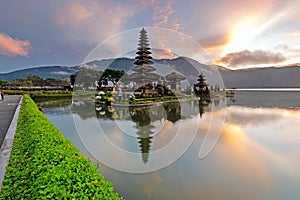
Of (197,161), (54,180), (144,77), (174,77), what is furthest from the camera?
(174,77)

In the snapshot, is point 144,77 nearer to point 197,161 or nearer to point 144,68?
point 144,68

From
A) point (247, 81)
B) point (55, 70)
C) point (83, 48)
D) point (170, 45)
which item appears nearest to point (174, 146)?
point (170, 45)

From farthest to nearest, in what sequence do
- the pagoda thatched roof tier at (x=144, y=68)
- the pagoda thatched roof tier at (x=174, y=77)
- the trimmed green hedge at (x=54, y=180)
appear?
the pagoda thatched roof tier at (x=174, y=77), the pagoda thatched roof tier at (x=144, y=68), the trimmed green hedge at (x=54, y=180)

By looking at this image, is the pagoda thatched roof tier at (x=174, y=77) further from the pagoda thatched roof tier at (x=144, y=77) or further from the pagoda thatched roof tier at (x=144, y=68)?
the pagoda thatched roof tier at (x=144, y=68)

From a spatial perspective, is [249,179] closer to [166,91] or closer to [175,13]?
[175,13]

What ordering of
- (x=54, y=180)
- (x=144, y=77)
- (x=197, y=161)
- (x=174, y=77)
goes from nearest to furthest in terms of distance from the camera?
1. (x=54, y=180)
2. (x=197, y=161)
3. (x=144, y=77)
4. (x=174, y=77)

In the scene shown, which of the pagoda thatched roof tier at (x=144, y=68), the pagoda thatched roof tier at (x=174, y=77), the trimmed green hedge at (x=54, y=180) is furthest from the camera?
the pagoda thatched roof tier at (x=174, y=77)

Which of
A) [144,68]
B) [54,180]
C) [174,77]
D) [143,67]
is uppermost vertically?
[143,67]

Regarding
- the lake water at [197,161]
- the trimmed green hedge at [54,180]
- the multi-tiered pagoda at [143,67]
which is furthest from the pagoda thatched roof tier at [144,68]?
the trimmed green hedge at [54,180]

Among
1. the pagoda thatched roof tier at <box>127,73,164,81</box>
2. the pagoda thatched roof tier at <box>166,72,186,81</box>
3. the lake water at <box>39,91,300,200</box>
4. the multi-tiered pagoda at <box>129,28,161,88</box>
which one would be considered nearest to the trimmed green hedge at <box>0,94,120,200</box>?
the lake water at <box>39,91,300,200</box>

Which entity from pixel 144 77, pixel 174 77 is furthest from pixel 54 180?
pixel 174 77

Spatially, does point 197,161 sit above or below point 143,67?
below

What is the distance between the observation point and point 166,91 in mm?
22672

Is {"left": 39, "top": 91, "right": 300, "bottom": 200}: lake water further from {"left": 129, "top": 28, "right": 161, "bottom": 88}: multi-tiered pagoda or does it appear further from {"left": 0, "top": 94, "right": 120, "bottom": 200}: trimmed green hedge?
{"left": 129, "top": 28, "right": 161, "bottom": 88}: multi-tiered pagoda
